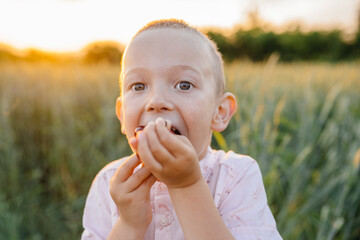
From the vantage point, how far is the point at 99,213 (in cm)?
105

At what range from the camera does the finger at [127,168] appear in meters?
0.79

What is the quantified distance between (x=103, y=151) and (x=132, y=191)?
74.3 inches

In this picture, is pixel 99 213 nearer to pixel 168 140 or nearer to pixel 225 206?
pixel 225 206

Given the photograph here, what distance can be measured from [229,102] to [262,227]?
0.40 m

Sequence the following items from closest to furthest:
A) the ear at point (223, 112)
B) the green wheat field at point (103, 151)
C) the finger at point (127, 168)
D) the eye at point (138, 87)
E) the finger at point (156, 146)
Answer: the finger at point (156, 146)
the finger at point (127, 168)
the eye at point (138, 87)
the ear at point (223, 112)
the green wheat field at point (103, 151)

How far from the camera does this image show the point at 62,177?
242 cm

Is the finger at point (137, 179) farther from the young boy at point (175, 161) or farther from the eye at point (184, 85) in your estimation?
the eye at point (184, 85)

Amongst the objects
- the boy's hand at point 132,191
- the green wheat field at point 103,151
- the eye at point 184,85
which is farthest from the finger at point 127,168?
the green wheat field at point 103,151

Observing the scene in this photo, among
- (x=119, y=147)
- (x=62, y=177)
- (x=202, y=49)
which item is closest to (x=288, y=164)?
(x=119, y=147)

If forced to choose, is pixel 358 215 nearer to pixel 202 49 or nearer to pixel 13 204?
pixel 202 49

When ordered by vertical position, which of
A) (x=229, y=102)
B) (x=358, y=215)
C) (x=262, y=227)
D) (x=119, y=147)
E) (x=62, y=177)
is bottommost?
(x=358, y=215)

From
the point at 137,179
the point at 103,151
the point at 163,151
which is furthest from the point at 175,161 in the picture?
the point at 103,151

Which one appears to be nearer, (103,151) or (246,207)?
(246,207)

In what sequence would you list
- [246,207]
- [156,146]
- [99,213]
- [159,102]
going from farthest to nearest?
[99,213]
[246,207]
[159,102]
[156,146]
